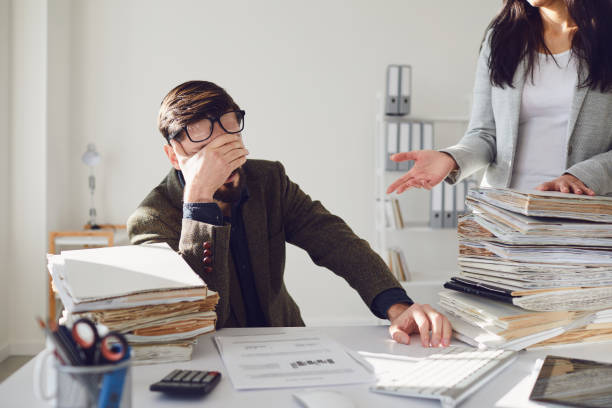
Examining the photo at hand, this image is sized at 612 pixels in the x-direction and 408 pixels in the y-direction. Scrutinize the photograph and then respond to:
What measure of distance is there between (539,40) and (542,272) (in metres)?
0.72

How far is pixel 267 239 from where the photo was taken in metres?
1.34

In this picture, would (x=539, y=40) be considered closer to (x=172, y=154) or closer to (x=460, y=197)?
(x=172, y=154)

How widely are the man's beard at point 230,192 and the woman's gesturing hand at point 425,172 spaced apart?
1.30ft

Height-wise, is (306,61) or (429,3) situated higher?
(429,3)

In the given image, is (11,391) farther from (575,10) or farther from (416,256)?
(416,256)

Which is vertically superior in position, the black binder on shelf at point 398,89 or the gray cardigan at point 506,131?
the black binder on shelf at point 398,89

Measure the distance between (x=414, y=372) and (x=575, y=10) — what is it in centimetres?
101

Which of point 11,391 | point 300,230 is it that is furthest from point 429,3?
point 11,391

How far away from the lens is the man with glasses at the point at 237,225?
1080mm

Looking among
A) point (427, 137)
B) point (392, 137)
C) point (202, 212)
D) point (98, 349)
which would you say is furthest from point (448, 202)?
point (98, 349)

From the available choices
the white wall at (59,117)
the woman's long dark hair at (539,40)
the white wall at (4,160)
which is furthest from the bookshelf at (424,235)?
the white wall at (4,160)

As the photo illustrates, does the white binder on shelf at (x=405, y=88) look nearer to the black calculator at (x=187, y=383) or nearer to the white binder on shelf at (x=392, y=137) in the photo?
the white binder on shelf at (x=392, y=137)

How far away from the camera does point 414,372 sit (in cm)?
76

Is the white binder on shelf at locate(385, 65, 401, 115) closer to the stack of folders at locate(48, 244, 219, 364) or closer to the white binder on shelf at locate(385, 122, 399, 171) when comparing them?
the white binder on shelf at locate(385, 122, 399, 171)
